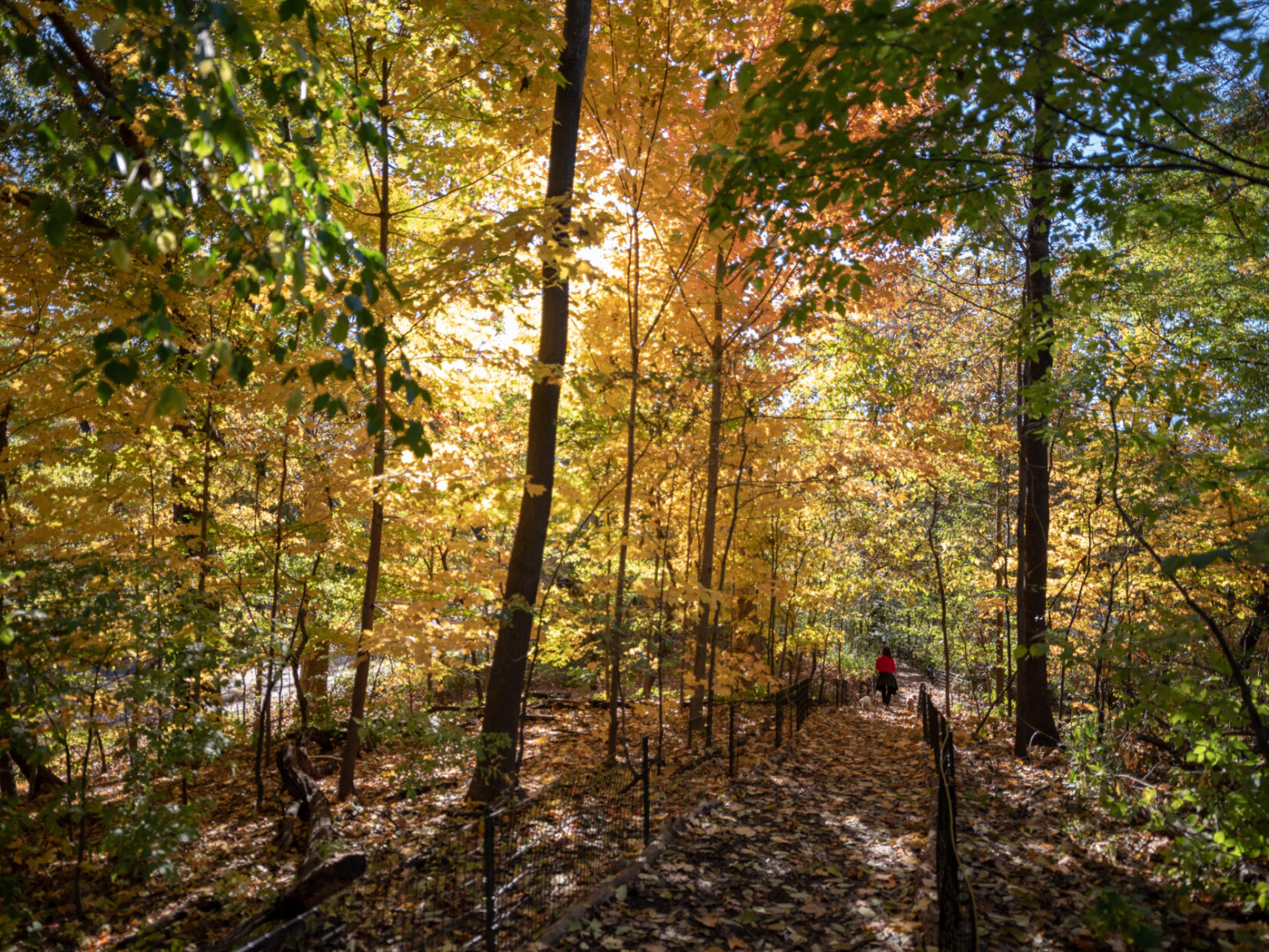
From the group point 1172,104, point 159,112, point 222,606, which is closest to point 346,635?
point 222,606

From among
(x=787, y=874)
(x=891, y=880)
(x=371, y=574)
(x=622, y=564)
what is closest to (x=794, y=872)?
(x=787, y=874)

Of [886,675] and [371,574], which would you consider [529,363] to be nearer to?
[371,574]

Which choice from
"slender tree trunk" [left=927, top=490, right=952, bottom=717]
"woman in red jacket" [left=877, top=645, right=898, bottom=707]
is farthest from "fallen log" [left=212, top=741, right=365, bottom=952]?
"woman in red jacket" [left=877, top=645, right=898, bottom=707]

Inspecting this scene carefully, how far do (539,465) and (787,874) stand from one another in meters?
4.10

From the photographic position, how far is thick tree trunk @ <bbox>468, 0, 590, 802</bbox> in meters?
6.83

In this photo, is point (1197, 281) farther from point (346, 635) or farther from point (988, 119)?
point (346, 635)

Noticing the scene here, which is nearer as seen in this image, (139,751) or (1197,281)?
(139,751)

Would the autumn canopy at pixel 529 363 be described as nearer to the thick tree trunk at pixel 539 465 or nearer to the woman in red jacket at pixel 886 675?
the thick tree trunk at pixel 539 465

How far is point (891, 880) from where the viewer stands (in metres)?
5.14

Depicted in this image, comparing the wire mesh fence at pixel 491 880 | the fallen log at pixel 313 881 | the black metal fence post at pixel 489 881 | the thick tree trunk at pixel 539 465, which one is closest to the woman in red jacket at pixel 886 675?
the wire mesh fence at pixel 491 880

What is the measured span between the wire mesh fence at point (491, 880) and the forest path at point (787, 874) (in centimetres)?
43

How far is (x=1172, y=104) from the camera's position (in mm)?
3105

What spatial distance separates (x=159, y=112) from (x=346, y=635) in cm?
788

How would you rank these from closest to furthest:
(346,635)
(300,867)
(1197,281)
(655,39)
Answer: (300,867) < (655,39) < (1197,281) < (346,635)
